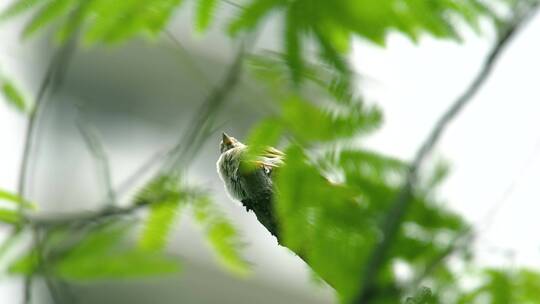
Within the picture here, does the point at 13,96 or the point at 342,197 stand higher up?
the point at 13,96

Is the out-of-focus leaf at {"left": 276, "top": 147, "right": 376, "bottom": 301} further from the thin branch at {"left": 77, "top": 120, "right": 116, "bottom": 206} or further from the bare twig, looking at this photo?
the thin branch at {"left": 77, "top": 120, "right": 116, "bottom": 206}

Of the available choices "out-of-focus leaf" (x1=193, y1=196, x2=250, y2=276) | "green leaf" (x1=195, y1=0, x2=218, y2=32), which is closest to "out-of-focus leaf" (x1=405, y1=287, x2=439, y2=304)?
"green leaf" (x1=195, y1=0, x2=218, y2=32)

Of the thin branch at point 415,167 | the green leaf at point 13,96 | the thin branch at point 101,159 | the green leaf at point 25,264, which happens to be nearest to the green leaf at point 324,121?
the thin branch at point 415,167

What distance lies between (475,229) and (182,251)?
1228 centimetres

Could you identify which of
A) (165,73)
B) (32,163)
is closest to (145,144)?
(165,73)

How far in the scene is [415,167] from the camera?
1.67m

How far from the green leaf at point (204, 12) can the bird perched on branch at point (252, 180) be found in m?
0.32

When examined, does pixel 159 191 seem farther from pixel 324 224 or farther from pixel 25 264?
pixel 324 224

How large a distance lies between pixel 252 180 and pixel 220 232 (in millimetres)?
252

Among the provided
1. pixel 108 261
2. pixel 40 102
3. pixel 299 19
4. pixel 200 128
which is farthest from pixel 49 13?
pixel 299 19

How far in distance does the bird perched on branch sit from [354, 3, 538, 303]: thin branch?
58 cm

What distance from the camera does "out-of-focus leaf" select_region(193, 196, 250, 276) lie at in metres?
2.66

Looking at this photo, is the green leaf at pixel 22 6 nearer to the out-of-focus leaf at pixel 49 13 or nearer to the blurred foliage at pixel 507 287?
the out-of-focus leaf at pixel 49 13

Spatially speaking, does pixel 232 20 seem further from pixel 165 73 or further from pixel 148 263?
pixel 165 73
